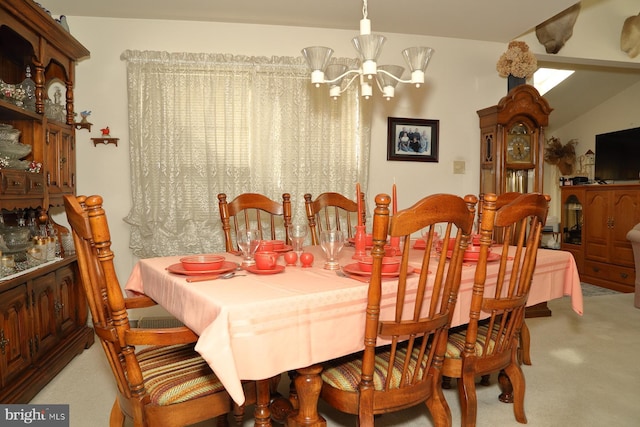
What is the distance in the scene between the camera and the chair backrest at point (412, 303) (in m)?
1.30

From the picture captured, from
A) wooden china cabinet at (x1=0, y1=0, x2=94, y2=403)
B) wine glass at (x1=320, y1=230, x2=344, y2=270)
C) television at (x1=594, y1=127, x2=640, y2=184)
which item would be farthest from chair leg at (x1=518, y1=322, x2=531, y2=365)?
television at (x1=594, y1=127, x2=640, y2=184)

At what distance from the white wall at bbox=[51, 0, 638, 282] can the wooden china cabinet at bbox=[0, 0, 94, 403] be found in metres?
0.20

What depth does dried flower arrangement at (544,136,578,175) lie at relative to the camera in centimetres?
659

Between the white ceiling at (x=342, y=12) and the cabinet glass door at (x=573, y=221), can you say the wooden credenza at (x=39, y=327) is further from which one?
the cabinet glass door at (x=573, y=221)

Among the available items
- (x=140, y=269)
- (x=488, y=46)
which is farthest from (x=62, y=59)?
(x=488, y=46)

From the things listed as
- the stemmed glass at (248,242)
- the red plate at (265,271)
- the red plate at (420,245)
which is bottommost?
the red plate at (265,271)

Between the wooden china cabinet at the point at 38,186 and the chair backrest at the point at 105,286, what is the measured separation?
993mm

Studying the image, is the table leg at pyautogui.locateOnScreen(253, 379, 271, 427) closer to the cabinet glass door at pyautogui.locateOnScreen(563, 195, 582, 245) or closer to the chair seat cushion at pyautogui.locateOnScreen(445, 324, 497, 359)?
the chair seat cushion at pyautogui.locateOnScreen(445, 324, 497, 359)

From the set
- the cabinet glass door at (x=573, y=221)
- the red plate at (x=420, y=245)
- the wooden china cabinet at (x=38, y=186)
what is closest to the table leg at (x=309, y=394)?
the red plate at (x=420, y=245)

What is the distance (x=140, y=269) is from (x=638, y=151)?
18.6 ft

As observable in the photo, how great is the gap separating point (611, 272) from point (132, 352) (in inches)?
199

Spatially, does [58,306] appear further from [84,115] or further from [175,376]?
[175,376]

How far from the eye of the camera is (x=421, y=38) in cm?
388

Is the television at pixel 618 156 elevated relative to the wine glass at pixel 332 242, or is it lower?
elevated
